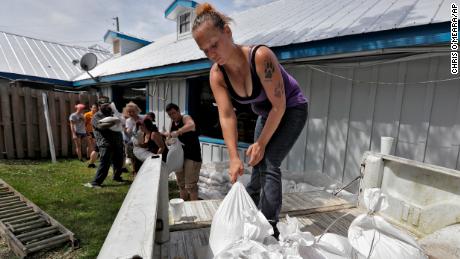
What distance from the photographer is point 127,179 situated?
227 inches

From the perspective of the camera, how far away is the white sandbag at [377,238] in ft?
4.03

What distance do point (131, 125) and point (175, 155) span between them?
8.83 ft

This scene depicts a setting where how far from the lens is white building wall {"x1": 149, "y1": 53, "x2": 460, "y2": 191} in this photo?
9.40 feet

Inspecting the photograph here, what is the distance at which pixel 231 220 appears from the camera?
1408 millimetres

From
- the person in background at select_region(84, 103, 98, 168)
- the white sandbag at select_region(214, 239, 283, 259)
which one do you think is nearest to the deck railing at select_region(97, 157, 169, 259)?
the white sandbag at select_region(214, 239, 283, 259)

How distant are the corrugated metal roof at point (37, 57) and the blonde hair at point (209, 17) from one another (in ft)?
40.3

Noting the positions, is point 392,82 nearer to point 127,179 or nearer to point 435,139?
point 435,139

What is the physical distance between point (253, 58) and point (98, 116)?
4.50 m

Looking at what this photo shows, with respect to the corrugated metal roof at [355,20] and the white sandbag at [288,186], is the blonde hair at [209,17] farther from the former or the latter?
the white sandbag at [288,186]

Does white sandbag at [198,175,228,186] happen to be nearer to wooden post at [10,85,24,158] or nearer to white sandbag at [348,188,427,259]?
white sandbag at [348,188,427,259]

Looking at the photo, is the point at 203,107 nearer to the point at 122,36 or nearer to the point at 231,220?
the point at 231,220

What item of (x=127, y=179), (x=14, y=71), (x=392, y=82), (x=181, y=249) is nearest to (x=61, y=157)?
(x=127, y=179)

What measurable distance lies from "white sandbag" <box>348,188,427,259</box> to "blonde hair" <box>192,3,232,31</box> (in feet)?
4.10

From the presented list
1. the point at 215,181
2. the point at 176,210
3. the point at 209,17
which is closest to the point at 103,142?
the point at 215,181
